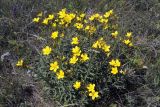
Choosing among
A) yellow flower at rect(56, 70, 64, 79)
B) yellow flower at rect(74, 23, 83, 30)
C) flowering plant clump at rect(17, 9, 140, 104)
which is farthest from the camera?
yellow flower at rect(74, 23, 83, 30)

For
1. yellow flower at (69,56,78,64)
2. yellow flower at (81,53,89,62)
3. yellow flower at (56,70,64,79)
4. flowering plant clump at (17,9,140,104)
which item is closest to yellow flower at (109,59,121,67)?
flowering plant clump at (17,9,140,104)

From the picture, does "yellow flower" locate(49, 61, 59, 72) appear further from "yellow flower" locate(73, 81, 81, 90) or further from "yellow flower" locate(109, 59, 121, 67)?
"yellow flower" locate(109, 59, 121, 67)

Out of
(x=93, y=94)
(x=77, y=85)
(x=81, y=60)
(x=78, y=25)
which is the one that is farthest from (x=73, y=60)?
(x=78, y=25)

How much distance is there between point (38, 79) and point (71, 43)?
0.56 meters

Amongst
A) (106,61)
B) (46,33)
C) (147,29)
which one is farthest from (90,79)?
(147,29)

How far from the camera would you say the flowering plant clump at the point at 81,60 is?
3439 millimetres

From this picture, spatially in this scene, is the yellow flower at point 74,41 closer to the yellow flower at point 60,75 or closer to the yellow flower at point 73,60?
the yellow flower at point 73,60

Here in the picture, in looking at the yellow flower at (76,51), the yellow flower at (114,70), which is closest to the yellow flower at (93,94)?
the yellow flower at (114,70)

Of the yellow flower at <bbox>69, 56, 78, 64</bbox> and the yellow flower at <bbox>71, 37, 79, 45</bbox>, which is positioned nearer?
the yellow flower at <bbox>69, 56, 78, 64</bbox>

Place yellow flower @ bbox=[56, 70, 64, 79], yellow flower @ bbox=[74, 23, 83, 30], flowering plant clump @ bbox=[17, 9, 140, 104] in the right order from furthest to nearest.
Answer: yellow flower @ bbox=[74, 23, 83, 30]
flowering plant clump @ bbox=[17, 9, 140, 104]
yellow flower @ bbox=[56, 70, 64, 79]

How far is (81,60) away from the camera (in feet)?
11.3

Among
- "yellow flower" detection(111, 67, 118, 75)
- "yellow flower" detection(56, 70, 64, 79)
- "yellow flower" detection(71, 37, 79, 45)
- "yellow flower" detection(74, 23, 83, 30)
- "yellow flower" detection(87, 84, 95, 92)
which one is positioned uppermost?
"yellow flower" detection(74, 23, 83, 30)

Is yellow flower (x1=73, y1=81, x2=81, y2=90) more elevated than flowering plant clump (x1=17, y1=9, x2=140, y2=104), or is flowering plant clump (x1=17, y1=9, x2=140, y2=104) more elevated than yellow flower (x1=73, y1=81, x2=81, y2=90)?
flowering plant clump (x1=17, y1=9, x2=140, y2=104)

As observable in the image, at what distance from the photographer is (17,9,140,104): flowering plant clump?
3439mm
